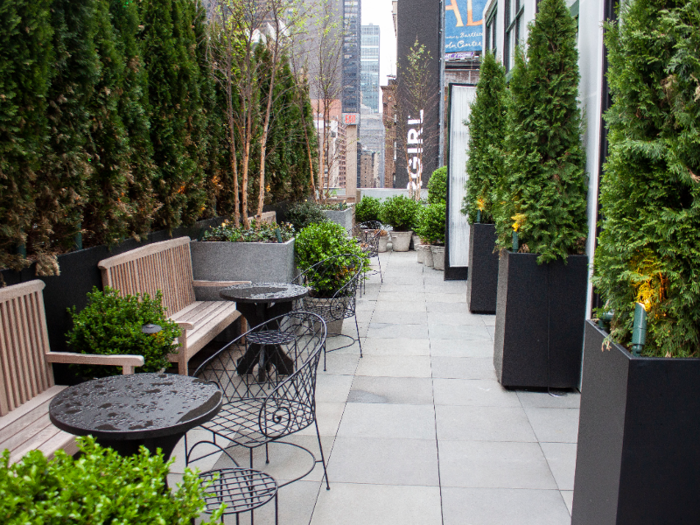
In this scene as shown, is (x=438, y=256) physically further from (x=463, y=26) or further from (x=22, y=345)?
(x=463, y=26)

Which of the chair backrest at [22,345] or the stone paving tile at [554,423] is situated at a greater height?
the chair backrest at [22,345]

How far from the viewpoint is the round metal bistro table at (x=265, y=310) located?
4.89 meters

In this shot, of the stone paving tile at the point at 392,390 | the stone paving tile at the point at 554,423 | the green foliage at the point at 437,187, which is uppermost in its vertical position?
the green foliage at the point at 437,187

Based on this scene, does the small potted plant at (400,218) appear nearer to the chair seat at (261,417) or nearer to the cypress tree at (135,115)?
the cypress tree at (135,115)

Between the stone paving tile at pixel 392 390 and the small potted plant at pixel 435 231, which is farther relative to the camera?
the small potted plant at pixel 435 231

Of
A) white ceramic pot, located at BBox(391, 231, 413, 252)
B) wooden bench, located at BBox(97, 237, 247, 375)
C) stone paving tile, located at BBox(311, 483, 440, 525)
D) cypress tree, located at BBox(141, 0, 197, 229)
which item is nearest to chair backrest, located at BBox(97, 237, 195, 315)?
wooden bench, located at BBox(97, 237, 247, 375)

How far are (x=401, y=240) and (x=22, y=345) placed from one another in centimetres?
1216

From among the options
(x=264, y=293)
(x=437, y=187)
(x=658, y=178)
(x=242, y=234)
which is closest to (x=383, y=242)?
(x=437, y=187)

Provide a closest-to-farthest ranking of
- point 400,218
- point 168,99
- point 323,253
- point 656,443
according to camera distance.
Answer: point 656,443, point 168,99, point 323,253, point 400,218

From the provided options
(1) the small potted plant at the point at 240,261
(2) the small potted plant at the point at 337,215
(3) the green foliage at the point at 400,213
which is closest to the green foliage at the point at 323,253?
(1) the small potted plant at the point at 240,261

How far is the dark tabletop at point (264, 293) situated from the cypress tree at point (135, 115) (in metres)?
1.19

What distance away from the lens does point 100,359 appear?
12.3 ft

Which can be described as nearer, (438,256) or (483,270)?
(483,270)

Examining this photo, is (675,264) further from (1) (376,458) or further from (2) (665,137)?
(1) (376,458)
